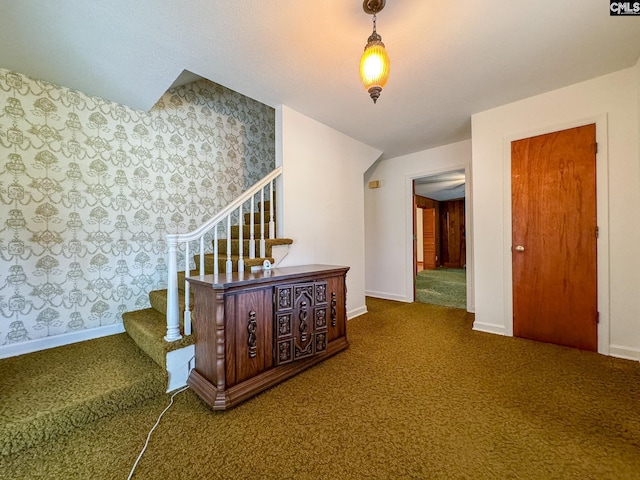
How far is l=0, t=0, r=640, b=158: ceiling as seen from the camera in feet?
4.98

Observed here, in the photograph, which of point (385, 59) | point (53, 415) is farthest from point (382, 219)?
point (53, 415)

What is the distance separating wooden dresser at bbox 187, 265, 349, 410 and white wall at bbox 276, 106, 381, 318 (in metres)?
0.73

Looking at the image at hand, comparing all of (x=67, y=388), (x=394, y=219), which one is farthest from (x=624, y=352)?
(x=67, y=388)

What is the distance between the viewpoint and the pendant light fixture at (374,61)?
1383 mm

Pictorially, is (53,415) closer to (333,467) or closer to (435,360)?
(333,467)

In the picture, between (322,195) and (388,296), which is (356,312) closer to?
(388,296)

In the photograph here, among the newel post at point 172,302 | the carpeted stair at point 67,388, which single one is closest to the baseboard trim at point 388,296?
the newel post at point 172,302

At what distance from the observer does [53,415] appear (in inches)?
53.2

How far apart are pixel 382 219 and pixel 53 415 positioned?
168 inches

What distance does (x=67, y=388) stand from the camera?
61.2 inches

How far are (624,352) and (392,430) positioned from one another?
2.39 meters

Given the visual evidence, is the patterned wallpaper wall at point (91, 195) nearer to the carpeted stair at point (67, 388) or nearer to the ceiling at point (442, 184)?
the carpeted stair at point (67, 388)

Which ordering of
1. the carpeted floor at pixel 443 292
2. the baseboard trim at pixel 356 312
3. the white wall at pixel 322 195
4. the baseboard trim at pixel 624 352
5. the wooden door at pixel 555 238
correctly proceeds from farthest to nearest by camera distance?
the carpeted floor at pixel 443 292, the baseboard trim at pixel 356 312, the white wall at pixel 322 195, the wooden door at pixel 555 238, the baseboard trim at pixel 624 352

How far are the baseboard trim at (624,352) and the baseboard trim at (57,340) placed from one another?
4.62m
